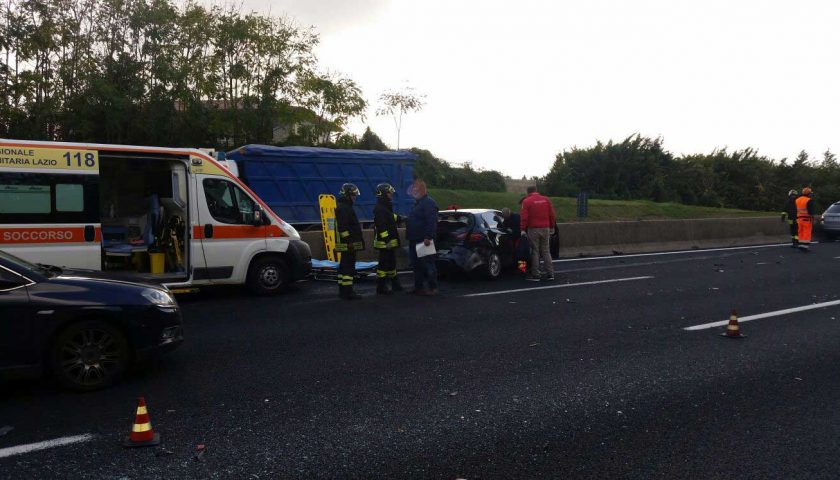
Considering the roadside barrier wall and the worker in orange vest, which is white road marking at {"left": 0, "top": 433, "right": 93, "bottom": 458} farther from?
the worker in orange vest

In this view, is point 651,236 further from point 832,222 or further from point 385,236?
point 385,236

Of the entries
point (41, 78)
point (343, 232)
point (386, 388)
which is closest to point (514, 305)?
point (343, 232)

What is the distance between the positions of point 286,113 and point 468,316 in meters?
17.0

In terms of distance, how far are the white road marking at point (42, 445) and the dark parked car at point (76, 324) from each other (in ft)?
3.60

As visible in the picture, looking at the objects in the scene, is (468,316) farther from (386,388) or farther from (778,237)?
(778,237)

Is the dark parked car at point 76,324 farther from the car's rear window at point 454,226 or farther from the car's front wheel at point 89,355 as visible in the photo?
the car's rear window at point 454,226

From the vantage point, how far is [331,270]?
41.8ft

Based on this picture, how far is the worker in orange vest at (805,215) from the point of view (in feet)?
61.5

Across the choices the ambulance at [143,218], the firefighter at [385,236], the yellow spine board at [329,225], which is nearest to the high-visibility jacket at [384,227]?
the firefighter at [385,236]

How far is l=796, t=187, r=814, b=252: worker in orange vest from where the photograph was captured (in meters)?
18.7

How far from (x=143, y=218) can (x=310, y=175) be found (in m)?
7.78

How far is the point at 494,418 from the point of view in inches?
190

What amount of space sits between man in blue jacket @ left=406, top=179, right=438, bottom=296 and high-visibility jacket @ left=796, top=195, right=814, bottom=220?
1312 cm

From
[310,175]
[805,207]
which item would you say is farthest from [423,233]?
[805,207]
